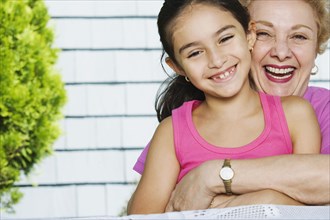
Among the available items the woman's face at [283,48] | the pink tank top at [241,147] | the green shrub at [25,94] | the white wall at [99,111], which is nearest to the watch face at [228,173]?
the pink tank top at [241,147]

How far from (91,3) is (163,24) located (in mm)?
2977

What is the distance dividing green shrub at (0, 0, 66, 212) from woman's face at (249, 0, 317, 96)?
2742 millimetres

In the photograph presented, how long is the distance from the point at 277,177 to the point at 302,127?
369mm

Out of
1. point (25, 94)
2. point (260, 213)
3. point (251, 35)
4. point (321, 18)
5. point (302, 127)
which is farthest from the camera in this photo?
point (25, 94)

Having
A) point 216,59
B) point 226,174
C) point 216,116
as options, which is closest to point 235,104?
point 216,116

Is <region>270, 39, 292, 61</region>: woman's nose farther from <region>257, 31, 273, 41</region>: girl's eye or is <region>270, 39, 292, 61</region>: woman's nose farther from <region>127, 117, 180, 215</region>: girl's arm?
<region>127, 117, 180, 215</region>: girl's arm

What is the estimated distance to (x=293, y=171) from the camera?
229cm

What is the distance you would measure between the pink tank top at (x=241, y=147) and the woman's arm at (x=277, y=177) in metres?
0.21

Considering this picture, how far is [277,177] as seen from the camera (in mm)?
2297

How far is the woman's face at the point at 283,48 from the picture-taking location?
3084 mm

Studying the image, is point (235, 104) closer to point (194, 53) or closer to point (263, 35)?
point (194, 53)

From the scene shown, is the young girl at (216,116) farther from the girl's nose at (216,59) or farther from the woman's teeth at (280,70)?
the woman's teeth at (280,70)

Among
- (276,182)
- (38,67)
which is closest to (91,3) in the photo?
(38,67)

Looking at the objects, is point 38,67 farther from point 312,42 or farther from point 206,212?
point 206,212
